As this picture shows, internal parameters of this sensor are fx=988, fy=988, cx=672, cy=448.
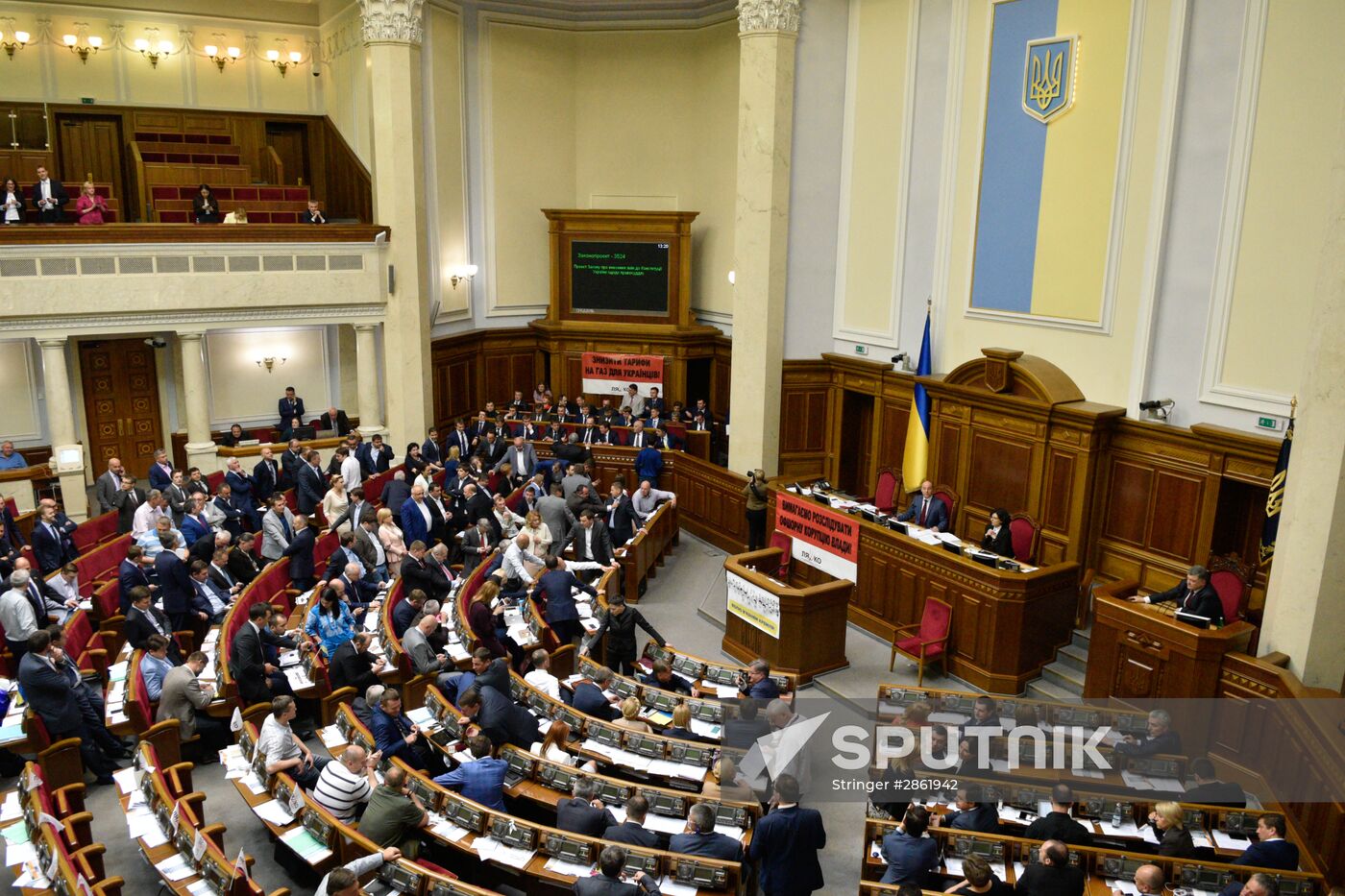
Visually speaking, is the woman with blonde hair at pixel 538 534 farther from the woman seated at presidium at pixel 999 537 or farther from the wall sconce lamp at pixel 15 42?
the wall sconce lamp at pixel 15 42

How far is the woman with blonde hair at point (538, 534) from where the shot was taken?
37.8ft

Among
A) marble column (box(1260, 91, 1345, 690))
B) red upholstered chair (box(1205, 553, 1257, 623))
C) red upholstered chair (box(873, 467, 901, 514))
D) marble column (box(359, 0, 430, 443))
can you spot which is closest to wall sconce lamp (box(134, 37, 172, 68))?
marble column (box(359, 0, 430, 443))

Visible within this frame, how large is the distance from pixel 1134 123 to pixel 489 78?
11.2m

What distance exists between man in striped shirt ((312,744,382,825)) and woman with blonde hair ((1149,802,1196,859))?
202 inches

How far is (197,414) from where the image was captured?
15242 millimetres

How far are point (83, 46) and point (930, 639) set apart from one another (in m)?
17.5

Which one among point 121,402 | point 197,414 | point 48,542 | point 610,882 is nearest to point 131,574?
point 48,542

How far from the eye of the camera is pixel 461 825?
648cm

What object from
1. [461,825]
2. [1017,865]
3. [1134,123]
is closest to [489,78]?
[1134,123]

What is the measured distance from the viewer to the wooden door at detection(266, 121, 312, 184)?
62.4 ft

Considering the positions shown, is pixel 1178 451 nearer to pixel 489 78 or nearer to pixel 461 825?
pixel 461 825

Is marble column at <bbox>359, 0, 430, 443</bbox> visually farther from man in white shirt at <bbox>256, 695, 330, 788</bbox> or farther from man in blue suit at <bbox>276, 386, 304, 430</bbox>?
man in white shirt at <bbox>256, 695, 330, 788</bbox>

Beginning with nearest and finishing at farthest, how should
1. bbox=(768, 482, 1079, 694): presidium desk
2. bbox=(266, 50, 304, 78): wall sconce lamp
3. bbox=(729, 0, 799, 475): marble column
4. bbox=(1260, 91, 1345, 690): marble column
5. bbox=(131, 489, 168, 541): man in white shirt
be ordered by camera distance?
bbox=(1260, 91, 1345, 690): marble column → bbox=(768, 482, 1079, 694): presidium desk → bbox=(131, 489, 168, 541): man in white shirt → bbox=(729, 0, 799, 475): marble column → bbox=(266, 50, 304, 78): wall sconce lamp

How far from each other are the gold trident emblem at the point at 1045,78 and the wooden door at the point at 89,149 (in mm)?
15363
